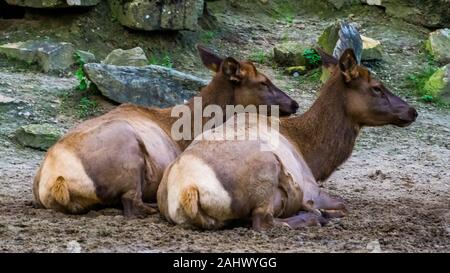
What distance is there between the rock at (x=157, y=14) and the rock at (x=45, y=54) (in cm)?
97

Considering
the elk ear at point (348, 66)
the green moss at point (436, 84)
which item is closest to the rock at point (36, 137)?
the elk ear at point (348, 66)

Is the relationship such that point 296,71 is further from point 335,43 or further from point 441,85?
point 441,85

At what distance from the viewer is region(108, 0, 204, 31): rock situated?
45.2 ft

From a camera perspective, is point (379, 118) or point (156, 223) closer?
point (156, 223)

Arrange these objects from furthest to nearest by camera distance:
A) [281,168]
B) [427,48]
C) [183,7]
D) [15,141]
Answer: [427,48] < [183,7] < [15,141] < [281,168]

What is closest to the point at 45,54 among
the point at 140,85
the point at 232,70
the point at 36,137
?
the point at 140,85

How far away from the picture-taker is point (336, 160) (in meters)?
9.19

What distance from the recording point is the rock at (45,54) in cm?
1320

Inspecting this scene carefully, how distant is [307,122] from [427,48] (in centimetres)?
657

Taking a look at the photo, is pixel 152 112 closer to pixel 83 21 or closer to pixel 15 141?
pixel 15 141

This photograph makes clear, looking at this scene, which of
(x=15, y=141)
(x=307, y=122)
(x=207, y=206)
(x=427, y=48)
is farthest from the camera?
(x=427, y=48)

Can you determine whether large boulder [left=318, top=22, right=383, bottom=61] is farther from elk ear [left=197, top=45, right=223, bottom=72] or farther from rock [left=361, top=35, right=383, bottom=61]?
elk ear [left=197, top=45, right=223, bottom=72]

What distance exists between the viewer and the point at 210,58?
31.8 feet

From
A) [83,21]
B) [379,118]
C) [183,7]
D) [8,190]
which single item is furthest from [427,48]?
[8,190]
